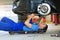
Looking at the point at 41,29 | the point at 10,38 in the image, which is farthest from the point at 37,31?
the point at 10,38

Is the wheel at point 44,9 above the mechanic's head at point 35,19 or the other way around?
above

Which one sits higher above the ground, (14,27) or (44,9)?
(44,9)

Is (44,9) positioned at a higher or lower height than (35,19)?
higher

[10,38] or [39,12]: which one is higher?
[39,12]

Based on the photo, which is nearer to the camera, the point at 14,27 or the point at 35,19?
the point at 14,27

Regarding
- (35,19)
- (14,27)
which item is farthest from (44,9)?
(14,27)

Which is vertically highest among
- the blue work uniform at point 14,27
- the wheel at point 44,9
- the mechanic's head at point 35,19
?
the wheel at point 44,9

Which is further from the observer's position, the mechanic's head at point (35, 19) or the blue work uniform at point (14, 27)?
the mechanic's head at point (35, 19)

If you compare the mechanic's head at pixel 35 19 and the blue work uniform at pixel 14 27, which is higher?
the mechanic's head at pixel 35 19

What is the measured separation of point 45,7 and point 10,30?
66cm

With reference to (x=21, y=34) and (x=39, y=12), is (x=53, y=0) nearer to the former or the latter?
(x=39, y=12)

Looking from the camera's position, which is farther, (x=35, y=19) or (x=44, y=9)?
(x=35, y=19)

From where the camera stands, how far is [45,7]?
3629 mm

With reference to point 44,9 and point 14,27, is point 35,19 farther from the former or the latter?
point 14,27
